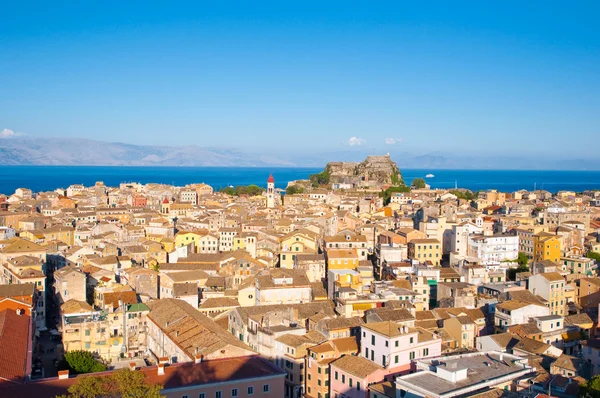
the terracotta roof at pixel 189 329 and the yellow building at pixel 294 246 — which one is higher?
the yellow building at pixel 294 246

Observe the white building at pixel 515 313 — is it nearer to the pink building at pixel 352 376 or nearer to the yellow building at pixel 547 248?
the pink building at pixel 352 376

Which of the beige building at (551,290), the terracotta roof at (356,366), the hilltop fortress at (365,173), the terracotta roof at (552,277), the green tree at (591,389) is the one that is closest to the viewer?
the green tree at (591,389)

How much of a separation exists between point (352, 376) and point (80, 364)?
11.6m

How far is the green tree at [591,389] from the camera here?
19.9 metres

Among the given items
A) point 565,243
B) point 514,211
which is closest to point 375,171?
point 514,211

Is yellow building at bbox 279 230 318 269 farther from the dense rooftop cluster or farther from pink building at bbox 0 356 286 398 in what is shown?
pink building at bbox 0 356 286 398

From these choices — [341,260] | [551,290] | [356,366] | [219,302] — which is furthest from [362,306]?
[551,290]

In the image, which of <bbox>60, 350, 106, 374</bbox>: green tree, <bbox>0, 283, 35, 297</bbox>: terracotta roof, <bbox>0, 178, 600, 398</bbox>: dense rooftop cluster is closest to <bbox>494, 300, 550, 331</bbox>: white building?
<bbox>0, 178, 600, 398</bbox>: dense rooftop cluster

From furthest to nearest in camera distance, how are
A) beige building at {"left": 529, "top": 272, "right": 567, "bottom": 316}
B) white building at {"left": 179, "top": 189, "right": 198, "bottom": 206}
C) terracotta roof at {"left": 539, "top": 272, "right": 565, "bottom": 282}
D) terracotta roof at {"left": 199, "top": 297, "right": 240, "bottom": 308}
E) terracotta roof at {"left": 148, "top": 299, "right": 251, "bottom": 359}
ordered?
white building at {"left": 179, "top": 189, "right": 198, "bottom": 206} → terracotta roof at {"left": 539, "top": 272, "right": 565, "bottom": 282} → beige building at {"left": 529, "top": 272, "right": 567, "bottom": 316} → terracotta roof at {"left": 199, "top": 297, "right": 240, "bottom": 308} → terracotta roof at {"left": 148, "top": 299, "right": 251, "bottom": 359}

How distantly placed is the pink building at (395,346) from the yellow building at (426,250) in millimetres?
19224

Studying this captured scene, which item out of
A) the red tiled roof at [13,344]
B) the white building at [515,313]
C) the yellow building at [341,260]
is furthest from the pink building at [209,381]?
the yellow building at [341,260]

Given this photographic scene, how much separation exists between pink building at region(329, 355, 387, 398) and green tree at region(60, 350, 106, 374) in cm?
995

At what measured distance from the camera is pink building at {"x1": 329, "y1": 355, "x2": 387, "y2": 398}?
2253 centimetres

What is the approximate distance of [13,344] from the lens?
24.3 meters
